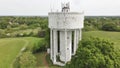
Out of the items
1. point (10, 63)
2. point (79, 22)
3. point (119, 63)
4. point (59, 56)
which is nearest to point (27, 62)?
point (10, 63)

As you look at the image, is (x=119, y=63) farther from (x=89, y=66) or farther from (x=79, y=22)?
(x=79, y=22)

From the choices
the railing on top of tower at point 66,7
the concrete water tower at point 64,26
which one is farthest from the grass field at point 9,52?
the railing on top of tower at point 66,7

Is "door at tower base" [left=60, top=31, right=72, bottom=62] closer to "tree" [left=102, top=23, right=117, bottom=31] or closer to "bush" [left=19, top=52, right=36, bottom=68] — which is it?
"bush" [left=19, top=52, right=36, bottom=68]

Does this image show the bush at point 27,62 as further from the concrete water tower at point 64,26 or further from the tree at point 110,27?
the tree at point 110,27

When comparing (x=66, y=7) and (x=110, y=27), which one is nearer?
(x=66, y=7)

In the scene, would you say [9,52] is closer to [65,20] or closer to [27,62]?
[27,62]

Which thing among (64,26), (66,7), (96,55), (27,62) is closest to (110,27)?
(66,7)

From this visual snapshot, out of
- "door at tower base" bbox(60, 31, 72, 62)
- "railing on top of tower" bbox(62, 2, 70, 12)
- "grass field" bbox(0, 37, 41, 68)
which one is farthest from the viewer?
"railing on top of tower" bbox(62, 2, 70, 12)

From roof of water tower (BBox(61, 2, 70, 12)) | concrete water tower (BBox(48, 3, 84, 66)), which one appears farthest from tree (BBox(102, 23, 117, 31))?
roof of water tower (BBox(61, 2, 70, 12))
